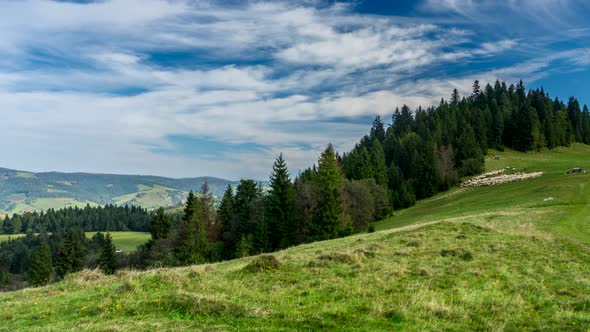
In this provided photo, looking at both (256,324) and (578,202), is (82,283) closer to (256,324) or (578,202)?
(256,324)

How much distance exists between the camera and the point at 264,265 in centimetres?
1658

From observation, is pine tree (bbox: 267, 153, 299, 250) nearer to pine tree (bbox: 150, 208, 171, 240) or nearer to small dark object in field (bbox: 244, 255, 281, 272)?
pine tree (bbox: 150, 208, 171, 240)

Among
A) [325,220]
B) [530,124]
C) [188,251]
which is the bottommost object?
[188,251]

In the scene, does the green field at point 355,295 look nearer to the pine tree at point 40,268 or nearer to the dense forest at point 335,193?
the dense forest at point 335,193

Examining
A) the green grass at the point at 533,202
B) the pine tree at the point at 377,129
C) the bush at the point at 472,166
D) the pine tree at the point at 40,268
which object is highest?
the pine tree at the point at 377,129

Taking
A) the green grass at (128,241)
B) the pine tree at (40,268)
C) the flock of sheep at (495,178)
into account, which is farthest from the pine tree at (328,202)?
the green grass at (128,241)

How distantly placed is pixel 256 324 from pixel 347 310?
2887mm

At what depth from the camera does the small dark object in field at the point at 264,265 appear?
53.7ft

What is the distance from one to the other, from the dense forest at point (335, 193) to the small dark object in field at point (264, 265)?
9450 mm

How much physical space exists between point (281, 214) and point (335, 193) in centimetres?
1193

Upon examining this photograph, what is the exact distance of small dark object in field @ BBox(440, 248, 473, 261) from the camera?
19184 mm

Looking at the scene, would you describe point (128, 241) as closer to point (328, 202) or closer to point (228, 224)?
point (228, 224)

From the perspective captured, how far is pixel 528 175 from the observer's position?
85.2 metres

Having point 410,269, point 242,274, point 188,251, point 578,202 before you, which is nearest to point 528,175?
point 578,202
